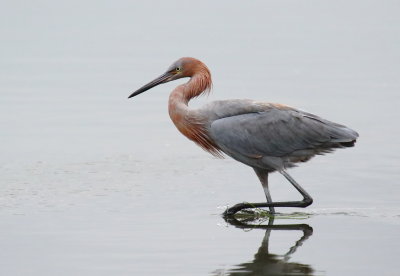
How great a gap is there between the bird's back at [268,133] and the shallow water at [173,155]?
1.95 feet

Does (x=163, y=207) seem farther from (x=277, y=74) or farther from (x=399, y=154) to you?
(x=277, y=74)

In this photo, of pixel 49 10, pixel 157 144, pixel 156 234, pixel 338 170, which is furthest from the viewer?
pixel 49 10

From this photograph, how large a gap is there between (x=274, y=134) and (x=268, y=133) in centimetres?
6

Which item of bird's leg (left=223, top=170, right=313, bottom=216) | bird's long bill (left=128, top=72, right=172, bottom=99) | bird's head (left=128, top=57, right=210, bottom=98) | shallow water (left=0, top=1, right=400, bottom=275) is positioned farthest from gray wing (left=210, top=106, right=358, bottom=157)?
bird's long bill (left=128, top=72, right=172, bottom=99)

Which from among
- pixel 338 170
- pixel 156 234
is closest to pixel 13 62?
pixel 338 170

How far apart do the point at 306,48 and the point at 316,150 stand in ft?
32.3

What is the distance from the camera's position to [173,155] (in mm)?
12648

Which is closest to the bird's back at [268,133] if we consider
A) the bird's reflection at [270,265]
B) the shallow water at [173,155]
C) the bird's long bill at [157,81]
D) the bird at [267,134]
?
the bird at [267,134]

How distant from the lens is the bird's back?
10.3 meters

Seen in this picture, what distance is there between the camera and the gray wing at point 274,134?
1034 centimetres

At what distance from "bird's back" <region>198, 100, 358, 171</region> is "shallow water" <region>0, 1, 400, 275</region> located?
595mm

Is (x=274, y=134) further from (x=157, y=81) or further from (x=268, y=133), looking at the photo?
(x=157, y=81)

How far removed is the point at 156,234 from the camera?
30.7 feet

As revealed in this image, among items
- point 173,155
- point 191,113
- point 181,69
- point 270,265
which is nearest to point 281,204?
point 191,113
